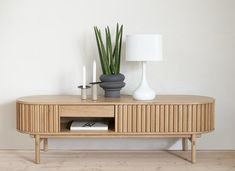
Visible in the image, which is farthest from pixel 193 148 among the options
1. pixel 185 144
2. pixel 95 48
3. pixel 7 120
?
pixel 7 120

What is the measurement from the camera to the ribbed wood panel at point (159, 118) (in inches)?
94.7

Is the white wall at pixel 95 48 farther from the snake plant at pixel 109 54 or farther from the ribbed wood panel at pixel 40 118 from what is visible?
the ribbed wood panel at pixel 40 118

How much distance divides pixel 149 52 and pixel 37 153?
0.97 m

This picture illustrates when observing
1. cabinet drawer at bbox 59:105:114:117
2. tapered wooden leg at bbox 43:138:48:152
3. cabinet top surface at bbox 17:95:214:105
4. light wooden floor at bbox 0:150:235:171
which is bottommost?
light wooden floor at bbox 0:150:235:171

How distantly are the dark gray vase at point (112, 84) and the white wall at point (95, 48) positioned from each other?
20cm

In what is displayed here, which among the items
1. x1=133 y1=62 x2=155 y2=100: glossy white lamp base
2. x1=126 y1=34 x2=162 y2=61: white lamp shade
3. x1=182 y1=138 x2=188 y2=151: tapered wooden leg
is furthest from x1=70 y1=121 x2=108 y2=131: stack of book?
x1=182 y1=138 x2=188 y2=151: tapered wooden leg

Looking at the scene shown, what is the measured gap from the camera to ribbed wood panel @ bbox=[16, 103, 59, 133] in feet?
7.85

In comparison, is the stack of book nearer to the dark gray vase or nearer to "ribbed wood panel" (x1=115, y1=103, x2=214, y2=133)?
"ribbed wood panel" (x1=115, y1=103, x2=214, y2=133)

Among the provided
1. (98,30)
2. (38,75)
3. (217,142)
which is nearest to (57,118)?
(38,75)

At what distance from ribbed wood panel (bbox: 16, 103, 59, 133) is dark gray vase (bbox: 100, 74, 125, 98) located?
Answer: 0.38m

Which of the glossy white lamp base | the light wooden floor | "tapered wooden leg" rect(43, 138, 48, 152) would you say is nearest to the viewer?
the light wooden floor

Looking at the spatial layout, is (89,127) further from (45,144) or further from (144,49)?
(144,49)

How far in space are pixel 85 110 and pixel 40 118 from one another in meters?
0.29

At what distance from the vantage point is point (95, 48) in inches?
108
